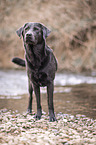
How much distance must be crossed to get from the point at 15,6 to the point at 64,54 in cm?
644

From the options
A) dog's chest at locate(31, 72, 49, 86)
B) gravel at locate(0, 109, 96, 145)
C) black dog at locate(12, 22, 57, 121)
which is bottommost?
gravel at locate(0, 109, 96, 145)

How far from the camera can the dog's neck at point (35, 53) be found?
3.95 meters

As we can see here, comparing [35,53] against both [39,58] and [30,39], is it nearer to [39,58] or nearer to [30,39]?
[39,58]

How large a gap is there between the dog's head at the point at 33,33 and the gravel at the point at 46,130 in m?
1.44

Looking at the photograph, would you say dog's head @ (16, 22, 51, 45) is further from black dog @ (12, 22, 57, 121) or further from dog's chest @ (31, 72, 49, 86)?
dog's chest @ (31, 72, 49, 86)

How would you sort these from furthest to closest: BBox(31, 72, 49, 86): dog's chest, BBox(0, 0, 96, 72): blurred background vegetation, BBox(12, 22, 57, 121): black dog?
BBox(0, 0, 96, 72): blurred background vegetation → BBox(31, 72, 49, 86): dog's chest → BBox(12, 22, 57, 121): black dog

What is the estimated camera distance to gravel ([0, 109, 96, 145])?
3109mm

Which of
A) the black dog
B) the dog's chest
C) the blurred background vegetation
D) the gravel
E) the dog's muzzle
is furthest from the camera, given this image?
the blurred background vegetation

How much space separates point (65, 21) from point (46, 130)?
14.4 meters

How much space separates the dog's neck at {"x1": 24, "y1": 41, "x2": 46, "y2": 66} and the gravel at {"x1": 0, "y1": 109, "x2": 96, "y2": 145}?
3.62ft

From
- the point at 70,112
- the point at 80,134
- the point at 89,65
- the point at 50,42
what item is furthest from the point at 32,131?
the point at 50,42

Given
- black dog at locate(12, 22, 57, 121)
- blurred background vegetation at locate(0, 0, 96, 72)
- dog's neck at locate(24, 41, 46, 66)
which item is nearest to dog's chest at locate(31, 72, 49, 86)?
black dog at locate(12, 22, 57, 121)

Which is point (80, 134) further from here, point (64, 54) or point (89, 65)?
point (64, 54)

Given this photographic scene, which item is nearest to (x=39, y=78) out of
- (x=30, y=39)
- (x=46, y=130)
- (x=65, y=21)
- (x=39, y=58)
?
(x=39, y=58)
